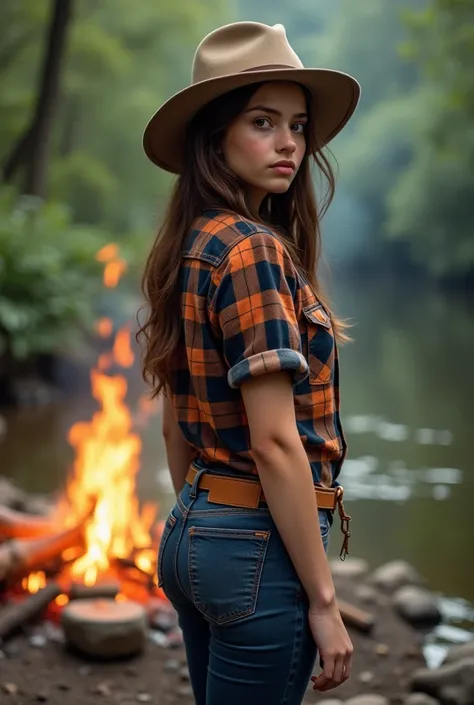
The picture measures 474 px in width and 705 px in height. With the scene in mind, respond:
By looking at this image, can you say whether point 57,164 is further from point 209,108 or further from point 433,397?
point 209,108

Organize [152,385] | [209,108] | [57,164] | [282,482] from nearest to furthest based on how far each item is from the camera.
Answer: [282,482], [209,108], [152,385], [57,164]

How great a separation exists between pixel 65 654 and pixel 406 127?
2665cm

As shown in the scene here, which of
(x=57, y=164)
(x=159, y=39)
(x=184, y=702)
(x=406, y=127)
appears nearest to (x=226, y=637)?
(x=184, y=702)

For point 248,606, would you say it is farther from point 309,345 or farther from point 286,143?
point 286,143

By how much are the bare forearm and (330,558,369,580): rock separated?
3.01 meters

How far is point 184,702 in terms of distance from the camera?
125 inches

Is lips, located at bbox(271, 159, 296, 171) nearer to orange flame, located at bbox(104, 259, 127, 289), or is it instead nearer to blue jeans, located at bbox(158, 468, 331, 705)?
blue jeans, located at bbox(158, 468, 331, 705)

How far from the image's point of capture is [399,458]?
732 centimetres

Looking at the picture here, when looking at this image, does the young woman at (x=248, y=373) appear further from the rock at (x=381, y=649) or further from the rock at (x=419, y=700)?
the rock at (x=381, y=649)

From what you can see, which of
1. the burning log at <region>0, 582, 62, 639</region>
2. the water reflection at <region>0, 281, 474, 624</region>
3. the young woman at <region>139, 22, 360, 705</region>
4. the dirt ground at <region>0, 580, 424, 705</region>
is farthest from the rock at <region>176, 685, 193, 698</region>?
the water reflection at <region>0, 281, 474, 624</region>

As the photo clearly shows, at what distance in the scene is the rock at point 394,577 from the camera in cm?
450

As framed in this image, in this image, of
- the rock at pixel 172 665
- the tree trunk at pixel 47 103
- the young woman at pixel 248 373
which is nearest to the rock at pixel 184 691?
the rock at pixel 172 665

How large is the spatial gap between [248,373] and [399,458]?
5912 mm

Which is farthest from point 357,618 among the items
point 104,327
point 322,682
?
point 104,327
